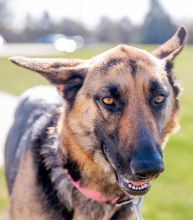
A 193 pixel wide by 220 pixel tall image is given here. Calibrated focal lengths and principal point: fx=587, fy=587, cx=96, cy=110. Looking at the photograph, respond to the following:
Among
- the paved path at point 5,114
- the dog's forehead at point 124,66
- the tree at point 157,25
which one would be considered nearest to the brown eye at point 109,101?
the dog's forehead at point 124,66

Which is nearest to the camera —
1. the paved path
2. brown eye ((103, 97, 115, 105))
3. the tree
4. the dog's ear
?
brown eye ((103, 97, 115, 105))

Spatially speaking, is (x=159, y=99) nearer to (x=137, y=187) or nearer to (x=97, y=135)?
(x=97, y=135)

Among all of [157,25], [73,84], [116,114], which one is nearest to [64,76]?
[73,84]

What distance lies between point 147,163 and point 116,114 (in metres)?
0.52

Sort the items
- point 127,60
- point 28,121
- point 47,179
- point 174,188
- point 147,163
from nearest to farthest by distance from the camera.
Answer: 1. point 147,163
2. point 127,60
3. point 47,179
4. point 28,121
5. point 174,188

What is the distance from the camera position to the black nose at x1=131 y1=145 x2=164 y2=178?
11.9ft

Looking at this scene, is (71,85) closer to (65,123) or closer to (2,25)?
(65,123)

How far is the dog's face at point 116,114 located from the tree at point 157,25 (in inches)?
2273

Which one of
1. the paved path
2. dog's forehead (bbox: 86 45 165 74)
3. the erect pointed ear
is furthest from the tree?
dog's forehead (bbox: 86 45 165 74)

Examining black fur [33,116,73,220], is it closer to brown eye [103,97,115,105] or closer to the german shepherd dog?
the german shepherd dog

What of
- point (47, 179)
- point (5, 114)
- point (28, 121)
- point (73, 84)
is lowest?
point (5, 114)

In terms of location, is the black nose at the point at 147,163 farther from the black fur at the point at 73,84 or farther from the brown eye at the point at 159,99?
the black fur at the point at 73,84

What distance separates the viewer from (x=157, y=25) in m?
61.8

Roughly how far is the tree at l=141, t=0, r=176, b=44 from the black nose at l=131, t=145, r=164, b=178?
58461 mm
